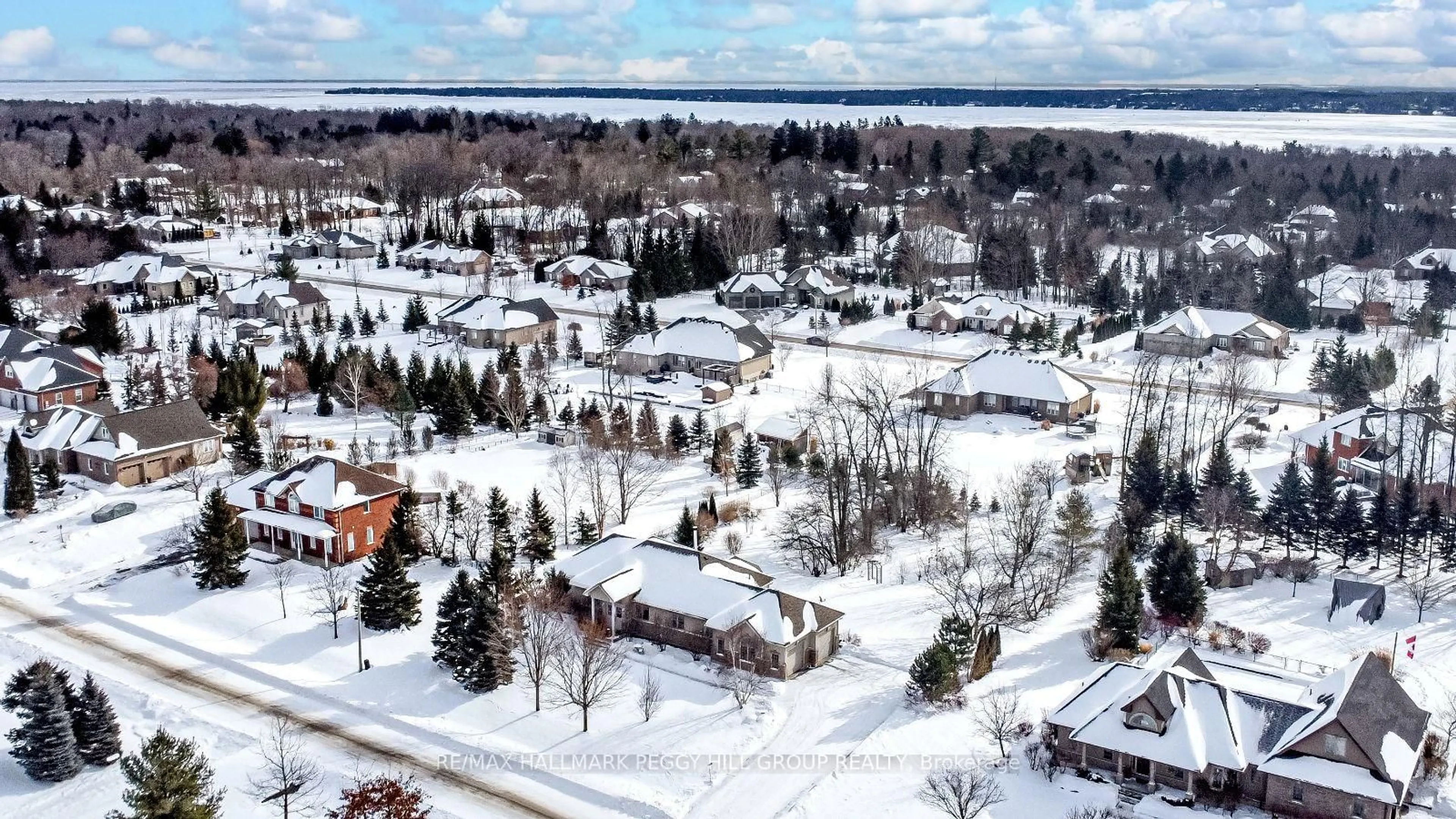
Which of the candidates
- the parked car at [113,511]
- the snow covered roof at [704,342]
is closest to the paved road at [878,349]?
the snow covered roof at [704,342]

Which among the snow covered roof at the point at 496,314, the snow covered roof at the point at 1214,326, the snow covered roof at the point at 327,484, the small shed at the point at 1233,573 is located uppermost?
the snow covered roof at the point at 496,314

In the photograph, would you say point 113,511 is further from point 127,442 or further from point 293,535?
point 293,535

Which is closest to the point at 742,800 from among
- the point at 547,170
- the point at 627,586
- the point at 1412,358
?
the point at 627,586

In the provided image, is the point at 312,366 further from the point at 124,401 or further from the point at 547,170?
the point at 547,170

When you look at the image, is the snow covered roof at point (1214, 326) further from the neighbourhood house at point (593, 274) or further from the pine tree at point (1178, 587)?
the pine tree at point (1178, 587)

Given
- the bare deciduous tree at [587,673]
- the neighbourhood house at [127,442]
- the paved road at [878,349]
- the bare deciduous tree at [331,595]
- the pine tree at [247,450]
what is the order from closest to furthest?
the bare deciduous tree at [587,673], the bare deciduous tree at [331,595], the neighbourhood house at [127,442], the pine tree at [247,450], the paved road at [878,349]

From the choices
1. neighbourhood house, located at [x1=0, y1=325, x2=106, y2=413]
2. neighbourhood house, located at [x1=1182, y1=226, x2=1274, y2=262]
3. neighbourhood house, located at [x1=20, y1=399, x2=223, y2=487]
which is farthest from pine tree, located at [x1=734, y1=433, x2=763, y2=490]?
neighbourhood house, located at [x1=1182, y1=226, x2=1274, y2=262]

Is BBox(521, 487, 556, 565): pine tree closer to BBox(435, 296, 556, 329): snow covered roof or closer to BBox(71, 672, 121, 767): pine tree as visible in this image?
BBox(71, 672, 121, 767): pine tree


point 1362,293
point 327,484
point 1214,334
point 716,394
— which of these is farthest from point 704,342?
point 1362,293
